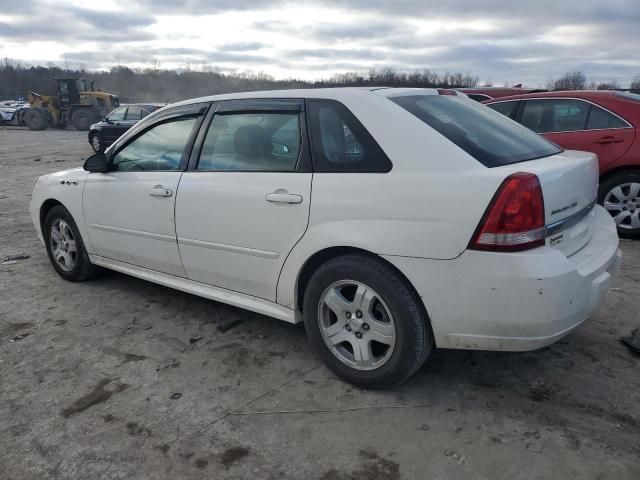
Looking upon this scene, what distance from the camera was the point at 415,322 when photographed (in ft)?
8.48

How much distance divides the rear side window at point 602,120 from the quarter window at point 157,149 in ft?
14.9

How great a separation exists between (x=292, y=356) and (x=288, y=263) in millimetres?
681

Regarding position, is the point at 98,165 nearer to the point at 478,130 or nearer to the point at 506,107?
the point at 478,130

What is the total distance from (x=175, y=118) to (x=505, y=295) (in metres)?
2.58

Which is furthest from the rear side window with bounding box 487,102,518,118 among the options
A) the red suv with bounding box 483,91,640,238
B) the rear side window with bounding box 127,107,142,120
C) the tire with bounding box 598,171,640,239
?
the rear side window with bounding box 127,107,142,120

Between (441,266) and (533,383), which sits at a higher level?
(441,266)

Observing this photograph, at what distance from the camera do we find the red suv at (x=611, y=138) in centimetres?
558

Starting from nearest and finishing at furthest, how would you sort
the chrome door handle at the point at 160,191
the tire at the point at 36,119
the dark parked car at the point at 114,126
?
the chrome door handle at the point at 160,191, the dark parked car at the point at 114,126, the tire at the point at 36,119

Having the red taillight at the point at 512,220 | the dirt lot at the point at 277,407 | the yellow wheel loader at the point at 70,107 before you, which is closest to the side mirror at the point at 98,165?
the dirt lot at the point at 277,407

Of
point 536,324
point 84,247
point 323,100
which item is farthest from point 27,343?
point 536,324

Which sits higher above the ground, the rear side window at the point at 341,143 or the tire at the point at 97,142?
the rear side window at the point at 341,143

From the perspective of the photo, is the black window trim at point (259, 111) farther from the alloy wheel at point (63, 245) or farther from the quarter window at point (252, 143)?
the alloy wheel at point (63, 245)

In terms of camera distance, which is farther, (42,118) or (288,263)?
(42,118)

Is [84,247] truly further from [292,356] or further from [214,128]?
[292,356]
